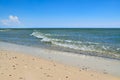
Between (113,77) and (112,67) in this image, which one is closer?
(113,77)

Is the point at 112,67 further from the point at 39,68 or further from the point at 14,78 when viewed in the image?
the point at 14,78

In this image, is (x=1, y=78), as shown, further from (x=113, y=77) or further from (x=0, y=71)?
(x=113, y=77)

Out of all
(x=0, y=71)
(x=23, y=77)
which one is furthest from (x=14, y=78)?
(x=0, y=71)

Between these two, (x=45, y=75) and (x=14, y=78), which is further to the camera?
(x=45, y=75)

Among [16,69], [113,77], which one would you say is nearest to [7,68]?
[16,69]

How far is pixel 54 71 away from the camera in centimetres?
768

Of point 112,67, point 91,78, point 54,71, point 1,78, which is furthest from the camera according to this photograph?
point 112,67

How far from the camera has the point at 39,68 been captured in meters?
8.11

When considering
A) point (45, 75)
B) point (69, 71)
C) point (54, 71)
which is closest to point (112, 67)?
point (69, 71)

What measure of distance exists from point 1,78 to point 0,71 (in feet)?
2.78

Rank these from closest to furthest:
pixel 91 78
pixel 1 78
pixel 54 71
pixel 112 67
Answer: pixel 1 78, pixel 91 78, pixel 54 71, pixel 112 67

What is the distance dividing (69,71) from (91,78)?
1.09 meters

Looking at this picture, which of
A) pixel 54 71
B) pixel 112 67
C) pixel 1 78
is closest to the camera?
pixel 1 78

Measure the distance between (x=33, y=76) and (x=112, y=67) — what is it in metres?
3.97
